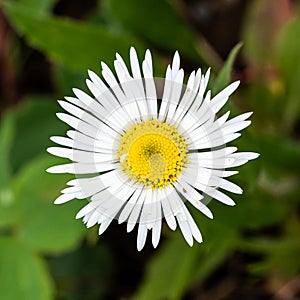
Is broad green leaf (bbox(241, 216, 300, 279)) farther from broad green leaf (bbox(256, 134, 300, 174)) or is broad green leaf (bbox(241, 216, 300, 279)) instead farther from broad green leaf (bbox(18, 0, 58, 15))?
broad green leaf (bbox(18, 0, 58, 15))

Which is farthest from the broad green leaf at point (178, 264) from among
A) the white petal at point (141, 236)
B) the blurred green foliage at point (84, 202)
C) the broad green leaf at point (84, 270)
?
the white petal at point (141, 236)

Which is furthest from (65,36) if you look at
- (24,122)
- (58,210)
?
(24,122)

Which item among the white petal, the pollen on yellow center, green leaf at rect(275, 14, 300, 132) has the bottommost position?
the white petal

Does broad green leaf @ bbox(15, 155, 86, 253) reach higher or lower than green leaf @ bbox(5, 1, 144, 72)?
lower

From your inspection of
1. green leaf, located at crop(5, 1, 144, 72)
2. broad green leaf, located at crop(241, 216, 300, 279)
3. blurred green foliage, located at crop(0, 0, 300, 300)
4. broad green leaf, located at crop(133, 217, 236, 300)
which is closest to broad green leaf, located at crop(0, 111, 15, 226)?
blurred green foliage, located at crop(0, 0, 300, 300)

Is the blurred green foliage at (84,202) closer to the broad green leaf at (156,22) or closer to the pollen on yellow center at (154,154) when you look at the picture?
the broad green leaf at (156,22)

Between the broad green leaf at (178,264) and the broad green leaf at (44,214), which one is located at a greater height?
the broad green leaf at (44,214)
